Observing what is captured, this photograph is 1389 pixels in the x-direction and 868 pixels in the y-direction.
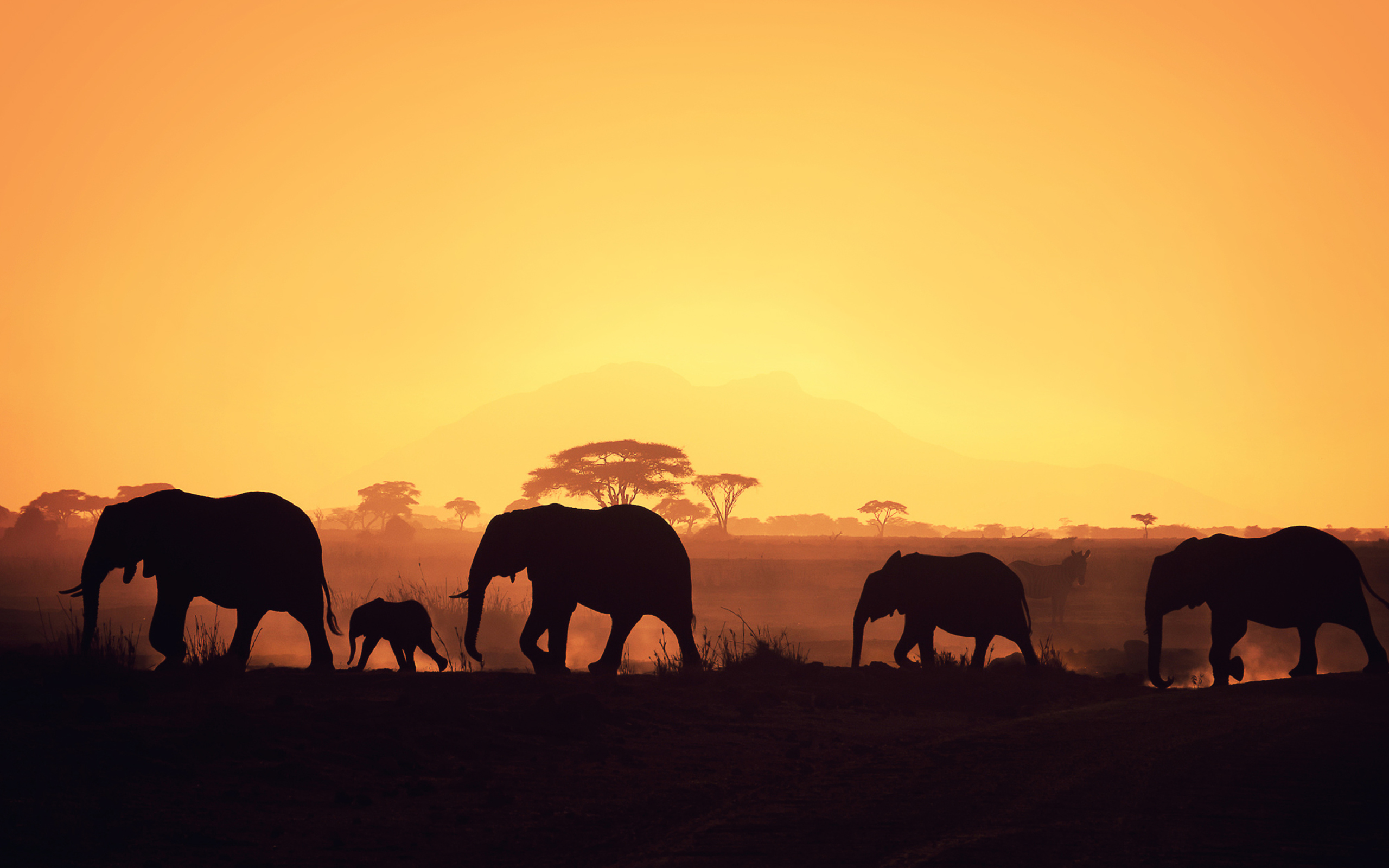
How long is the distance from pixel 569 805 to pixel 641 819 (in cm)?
58

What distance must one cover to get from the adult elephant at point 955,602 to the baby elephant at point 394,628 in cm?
661

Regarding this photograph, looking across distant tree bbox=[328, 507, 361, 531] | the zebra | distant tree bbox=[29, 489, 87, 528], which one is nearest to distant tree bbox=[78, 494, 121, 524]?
distant tree bbox=[29, 489, 87, 528]

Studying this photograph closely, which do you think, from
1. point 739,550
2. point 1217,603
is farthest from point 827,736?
point 739,550

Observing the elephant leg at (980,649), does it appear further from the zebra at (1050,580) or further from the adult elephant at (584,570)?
the zebra at (1050,580)

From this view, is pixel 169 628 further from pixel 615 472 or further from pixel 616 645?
pixel 615 472

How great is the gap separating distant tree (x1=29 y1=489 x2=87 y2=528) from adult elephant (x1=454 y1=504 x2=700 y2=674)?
276 ft

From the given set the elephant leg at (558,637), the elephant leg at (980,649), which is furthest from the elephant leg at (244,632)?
the elephant leg at (980,649)

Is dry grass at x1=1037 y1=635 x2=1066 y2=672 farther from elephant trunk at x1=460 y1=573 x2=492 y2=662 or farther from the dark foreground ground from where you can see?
elephant trunk at x1=460 y1=573 x2=492 y2=662

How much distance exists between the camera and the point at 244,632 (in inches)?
457

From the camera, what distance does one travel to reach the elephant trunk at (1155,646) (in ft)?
51.2

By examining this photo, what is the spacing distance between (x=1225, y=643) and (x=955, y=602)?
4.04 metres

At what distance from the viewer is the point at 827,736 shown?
31.1ft

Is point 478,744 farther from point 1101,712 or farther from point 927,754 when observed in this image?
point 1101,712

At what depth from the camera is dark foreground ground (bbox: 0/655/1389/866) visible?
5.41m
